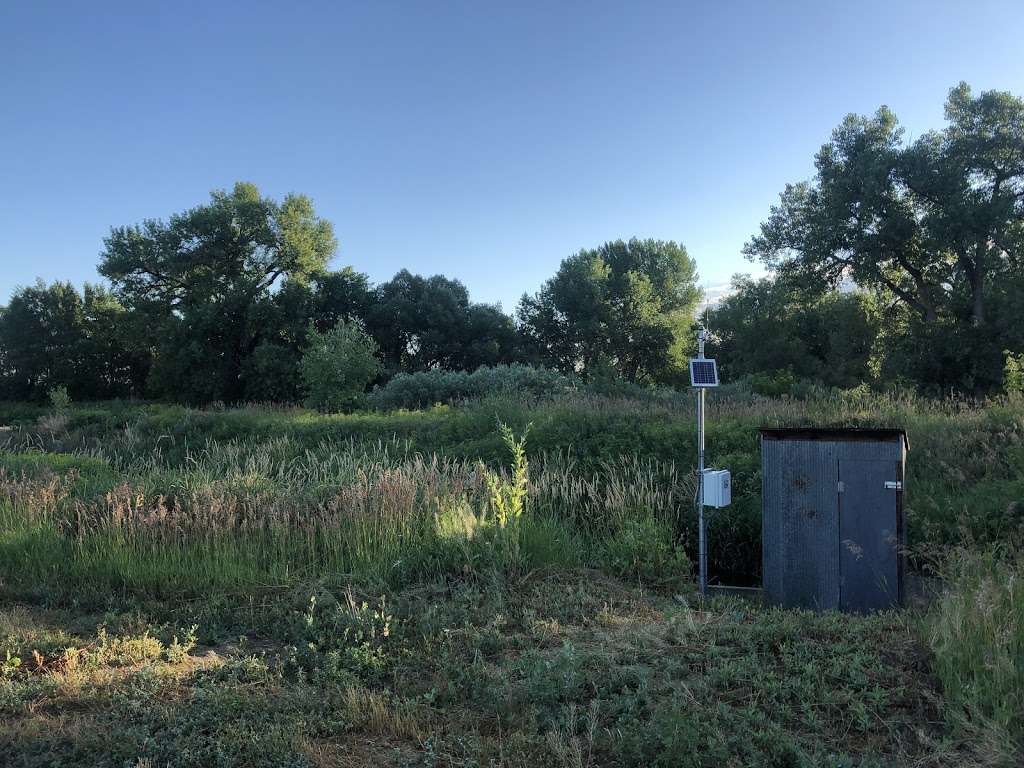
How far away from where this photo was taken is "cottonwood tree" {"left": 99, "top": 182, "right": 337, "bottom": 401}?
38.3 meters

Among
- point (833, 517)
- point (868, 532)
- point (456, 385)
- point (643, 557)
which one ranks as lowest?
point (643, 557)

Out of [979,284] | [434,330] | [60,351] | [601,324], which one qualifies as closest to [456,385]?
[434,330]

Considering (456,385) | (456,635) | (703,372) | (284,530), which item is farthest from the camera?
(456,385)

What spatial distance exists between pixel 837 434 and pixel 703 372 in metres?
1.28

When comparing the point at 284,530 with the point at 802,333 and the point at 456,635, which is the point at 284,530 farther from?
the point at 802,333

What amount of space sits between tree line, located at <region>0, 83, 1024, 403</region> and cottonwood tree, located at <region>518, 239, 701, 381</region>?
14 centimetres

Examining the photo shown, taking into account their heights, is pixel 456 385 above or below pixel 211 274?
below

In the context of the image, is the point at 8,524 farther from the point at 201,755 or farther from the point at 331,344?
the point at 331,344

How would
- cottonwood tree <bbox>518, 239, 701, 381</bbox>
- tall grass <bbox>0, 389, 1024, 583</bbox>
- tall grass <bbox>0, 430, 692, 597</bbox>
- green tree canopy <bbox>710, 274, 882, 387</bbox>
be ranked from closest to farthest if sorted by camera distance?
tall grass <bbox>0, 430, 692, 597</bbox> < tall grass <bbox>0, 389, 1024, 583</bbox> < green tree canopy <bbox>710, 274, 882, 387</bbox> < cottonwood tree <bbox>518, 239, 701, 381</bbox>

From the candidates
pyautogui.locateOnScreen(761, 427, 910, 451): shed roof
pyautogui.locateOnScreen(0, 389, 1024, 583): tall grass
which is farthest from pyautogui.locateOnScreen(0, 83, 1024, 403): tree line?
pyautogui.locateOnScreen(761, 427, 910, 451): shed roof

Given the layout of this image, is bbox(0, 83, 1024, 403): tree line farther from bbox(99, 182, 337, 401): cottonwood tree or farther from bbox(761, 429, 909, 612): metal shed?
bbox(761, 429, 909, 612): metal shed

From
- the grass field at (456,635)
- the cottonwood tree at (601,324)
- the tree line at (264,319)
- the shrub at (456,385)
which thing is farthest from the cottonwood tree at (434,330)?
the grass field at (456,635)

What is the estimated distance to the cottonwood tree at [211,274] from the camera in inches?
1508

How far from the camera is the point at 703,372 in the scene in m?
6.48
